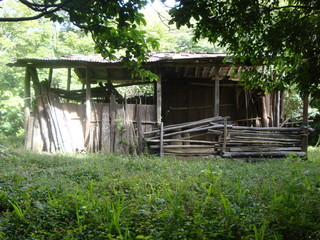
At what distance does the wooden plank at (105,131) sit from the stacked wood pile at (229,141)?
1432 millimetres

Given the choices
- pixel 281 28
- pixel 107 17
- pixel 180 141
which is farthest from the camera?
pixel 180 141

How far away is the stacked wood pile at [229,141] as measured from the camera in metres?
10.4

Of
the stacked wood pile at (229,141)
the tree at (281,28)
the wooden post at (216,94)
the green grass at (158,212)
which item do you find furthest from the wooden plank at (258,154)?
the tree at (281,28)

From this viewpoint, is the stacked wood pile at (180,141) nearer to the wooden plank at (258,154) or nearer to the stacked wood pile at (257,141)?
the stacked wood pile at (257,141)

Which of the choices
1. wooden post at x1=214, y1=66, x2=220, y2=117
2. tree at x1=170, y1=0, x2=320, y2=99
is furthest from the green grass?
wooden post at x1=214, y1=66, x2=220, y2=117

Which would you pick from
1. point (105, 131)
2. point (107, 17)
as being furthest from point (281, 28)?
point (105, 131)

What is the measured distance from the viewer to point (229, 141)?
10.4m

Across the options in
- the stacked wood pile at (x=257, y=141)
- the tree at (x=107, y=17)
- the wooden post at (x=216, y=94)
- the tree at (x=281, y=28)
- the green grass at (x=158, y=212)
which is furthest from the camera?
the wooden post at (x=216, y=94)

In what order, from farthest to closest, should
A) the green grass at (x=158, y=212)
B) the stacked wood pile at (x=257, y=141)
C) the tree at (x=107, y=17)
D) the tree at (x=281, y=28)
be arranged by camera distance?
the stacked wood pile at (x=257, y=141)
the tree at (x=281, y=28)
the green grass at (x=158, y=212)
the tree at (x=107, y=17)

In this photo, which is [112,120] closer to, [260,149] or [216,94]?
[216,94]

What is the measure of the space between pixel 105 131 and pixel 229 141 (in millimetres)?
4527

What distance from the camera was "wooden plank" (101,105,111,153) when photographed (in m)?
10.6

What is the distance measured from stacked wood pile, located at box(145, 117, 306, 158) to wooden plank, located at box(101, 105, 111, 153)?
1.43 meters

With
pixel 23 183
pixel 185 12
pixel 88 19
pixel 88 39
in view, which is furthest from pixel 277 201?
pixel 88 39
